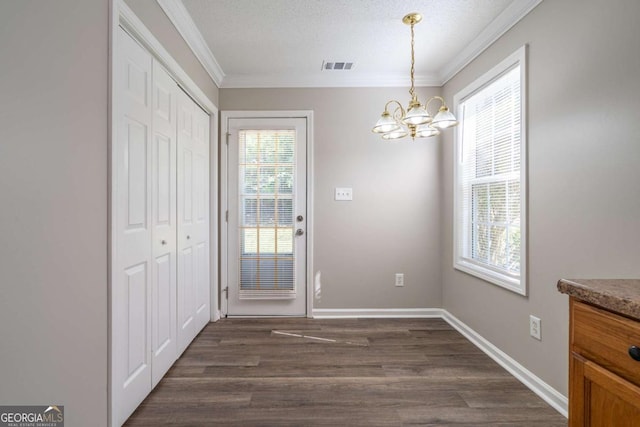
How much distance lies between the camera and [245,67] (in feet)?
9.31

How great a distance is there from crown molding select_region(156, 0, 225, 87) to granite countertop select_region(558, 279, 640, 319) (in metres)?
2.53

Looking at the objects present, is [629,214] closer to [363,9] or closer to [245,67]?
[363,9]

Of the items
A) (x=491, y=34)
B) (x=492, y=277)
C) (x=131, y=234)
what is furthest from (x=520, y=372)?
(x=131, y=234)

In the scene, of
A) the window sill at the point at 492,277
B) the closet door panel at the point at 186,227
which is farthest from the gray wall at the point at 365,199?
the closet door panel at the point at 186,227

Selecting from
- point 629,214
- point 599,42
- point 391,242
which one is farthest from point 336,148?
point 629,214

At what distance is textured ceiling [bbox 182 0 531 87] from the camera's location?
1.98 m

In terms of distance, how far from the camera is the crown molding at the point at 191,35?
6.23 feet

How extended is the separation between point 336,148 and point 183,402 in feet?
8.03

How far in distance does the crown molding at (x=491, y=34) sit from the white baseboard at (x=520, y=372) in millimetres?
2331

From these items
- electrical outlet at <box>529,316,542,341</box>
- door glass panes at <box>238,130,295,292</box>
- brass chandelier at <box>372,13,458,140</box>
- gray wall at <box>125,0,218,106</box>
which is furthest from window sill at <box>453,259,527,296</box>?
gray wall at <box>125,0,218,106</box>
